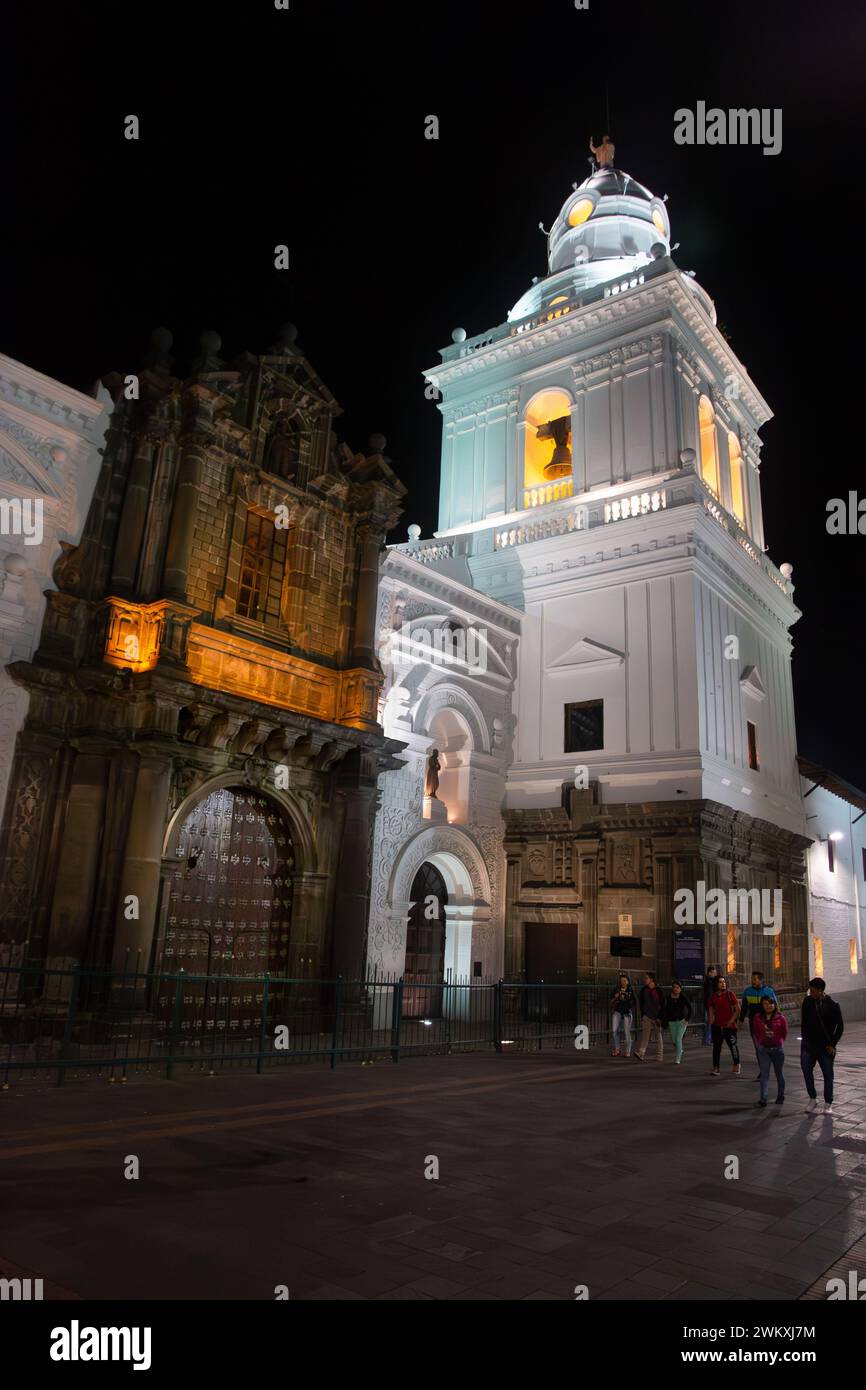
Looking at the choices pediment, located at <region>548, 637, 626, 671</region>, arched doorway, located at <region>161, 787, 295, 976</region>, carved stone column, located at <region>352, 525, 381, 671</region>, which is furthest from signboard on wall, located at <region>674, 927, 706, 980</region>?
carved stone column, located at <region>352, 525, 381, 671</region>

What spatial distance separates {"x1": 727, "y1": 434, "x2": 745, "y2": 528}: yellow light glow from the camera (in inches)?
1080

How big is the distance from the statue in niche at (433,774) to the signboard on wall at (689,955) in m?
6.40

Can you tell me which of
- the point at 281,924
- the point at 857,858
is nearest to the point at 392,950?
the point at 281,924

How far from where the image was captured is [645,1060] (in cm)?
1446

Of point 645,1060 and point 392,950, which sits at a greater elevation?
point 392,950

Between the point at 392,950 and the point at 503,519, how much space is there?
43.9 ft

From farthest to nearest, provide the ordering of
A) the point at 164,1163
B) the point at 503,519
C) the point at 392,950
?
the point at 503,519 < the point at 392,950 < the point at 164,1163

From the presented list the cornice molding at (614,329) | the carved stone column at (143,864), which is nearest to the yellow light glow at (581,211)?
the cornice molding at (614,329)

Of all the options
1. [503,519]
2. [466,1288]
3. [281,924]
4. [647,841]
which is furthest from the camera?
[503,519]

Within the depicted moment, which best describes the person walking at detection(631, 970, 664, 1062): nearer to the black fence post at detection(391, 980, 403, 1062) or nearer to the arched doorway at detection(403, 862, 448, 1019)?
the black fence post at detection(391, 980, 403, 1062)

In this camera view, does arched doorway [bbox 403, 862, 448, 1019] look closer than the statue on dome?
Yes

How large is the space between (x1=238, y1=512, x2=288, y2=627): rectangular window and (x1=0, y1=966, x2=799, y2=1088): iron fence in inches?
256

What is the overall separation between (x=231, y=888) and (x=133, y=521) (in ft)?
20.6

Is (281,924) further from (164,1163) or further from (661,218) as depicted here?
(661,218)
